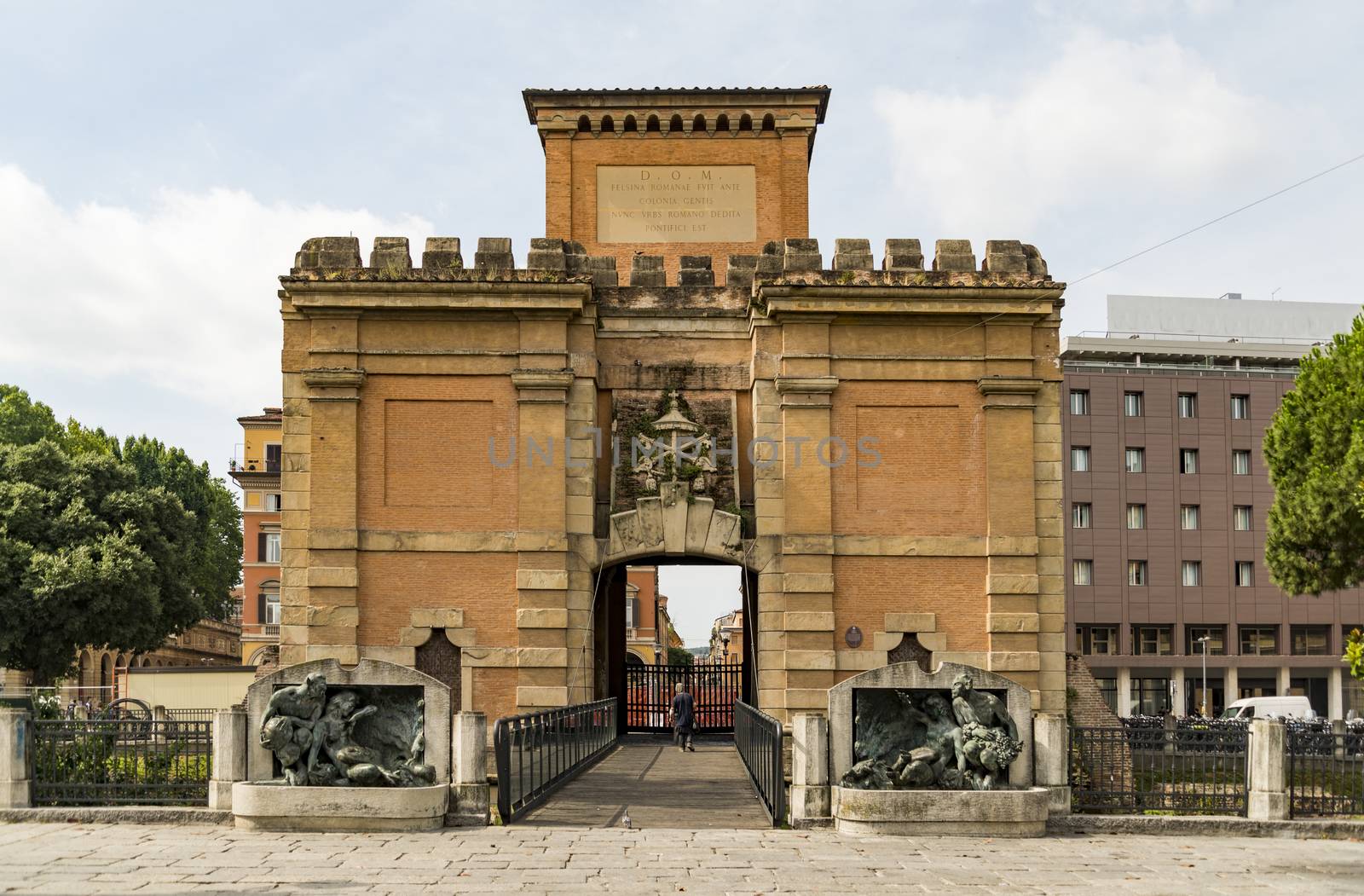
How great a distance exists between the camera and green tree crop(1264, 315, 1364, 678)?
30.5 m

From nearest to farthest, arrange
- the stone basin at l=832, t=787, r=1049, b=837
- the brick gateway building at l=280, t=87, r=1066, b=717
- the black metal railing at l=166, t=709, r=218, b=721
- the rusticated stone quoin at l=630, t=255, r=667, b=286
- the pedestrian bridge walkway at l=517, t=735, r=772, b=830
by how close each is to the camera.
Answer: the stone basin at l=832, t=787, r=1049, b=837 → the pedestrian bridge walkway at l=517, t=735, r=772, b=830 → the black metal railing at l=166, t=709, r=218, b=721 → the brick gateway building at l=280, t=87, r=1066, b=717 → the rusticated stone quoin at l=630, t=255, r=667, b=286

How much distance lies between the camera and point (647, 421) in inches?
955

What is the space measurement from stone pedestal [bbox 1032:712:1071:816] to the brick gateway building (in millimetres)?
6457

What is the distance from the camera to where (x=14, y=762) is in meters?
16.6

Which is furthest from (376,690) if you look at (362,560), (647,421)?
(647,421)

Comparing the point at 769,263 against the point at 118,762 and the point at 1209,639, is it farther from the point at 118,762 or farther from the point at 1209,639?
the point at 1209,639

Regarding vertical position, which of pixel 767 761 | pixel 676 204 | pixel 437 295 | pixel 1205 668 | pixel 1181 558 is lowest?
pixel 1205 668

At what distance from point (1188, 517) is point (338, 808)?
55.4m

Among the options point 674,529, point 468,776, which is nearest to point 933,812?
point 468,776

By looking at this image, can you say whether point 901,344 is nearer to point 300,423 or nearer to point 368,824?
point 300,423

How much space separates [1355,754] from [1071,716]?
22.8ft

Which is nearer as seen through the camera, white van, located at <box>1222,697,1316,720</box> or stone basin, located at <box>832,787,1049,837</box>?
stone basin, located at <box>832,787,1049,837</box>

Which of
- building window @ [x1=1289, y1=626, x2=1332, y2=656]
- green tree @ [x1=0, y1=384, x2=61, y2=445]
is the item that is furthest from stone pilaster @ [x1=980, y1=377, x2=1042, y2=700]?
building window @ [x1=1289, y1=626, x2=1332, y2=656]

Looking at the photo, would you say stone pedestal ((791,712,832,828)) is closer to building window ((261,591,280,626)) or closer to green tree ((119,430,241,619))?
green tree ((119,430,241,619))
